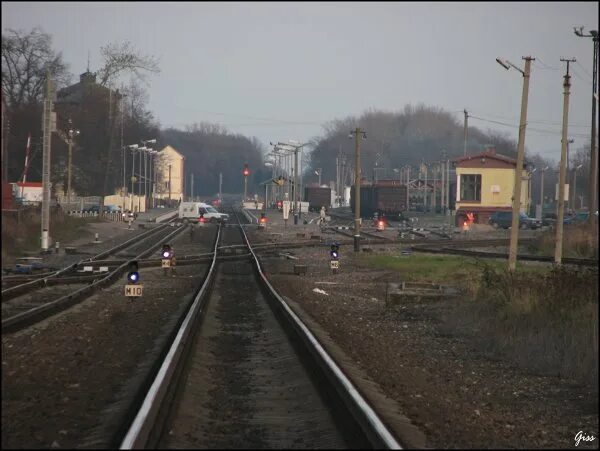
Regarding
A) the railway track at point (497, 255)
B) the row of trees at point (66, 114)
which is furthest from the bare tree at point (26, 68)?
the railway track at point (497, 255)

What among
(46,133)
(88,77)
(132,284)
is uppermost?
(88,77)

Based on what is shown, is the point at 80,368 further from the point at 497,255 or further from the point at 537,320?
the point at 497,255

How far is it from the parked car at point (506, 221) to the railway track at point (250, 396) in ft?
183

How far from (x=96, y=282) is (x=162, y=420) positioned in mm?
17968

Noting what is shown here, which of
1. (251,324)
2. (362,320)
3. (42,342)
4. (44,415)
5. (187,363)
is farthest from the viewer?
(362,320)

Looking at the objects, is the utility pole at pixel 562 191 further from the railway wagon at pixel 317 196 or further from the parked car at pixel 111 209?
the railway wagon at pixel 317 196

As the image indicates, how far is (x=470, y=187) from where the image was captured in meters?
80.4

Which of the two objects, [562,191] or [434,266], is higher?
[562,191]

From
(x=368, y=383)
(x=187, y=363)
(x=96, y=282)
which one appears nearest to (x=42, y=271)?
(x=96, y=282)

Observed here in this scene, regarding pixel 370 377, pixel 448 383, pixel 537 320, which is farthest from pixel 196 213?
pixel 448 383

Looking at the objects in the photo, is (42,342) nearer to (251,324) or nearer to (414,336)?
(251,324)

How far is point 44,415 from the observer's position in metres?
9.61

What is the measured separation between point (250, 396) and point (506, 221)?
64506 mm

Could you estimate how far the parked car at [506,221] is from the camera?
7138 centimetres
